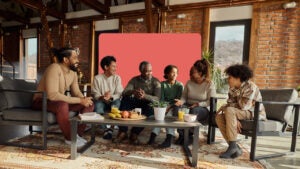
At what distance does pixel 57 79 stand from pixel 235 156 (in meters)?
2.06

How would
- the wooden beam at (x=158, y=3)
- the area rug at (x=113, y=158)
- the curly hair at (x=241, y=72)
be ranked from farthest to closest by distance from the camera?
the wooden beam at (x=158, y=3)
the curly hair at (x=241, y=72)
the area rug at (x=113, y=158)

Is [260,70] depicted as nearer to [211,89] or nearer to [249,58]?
[249,58]

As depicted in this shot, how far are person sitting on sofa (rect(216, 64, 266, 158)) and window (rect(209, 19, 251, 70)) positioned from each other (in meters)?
2.50

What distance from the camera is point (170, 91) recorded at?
3031 millimetres

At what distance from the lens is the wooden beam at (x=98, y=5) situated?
20.2 feet

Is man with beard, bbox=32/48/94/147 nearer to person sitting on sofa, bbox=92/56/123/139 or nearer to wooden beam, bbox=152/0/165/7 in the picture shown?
person sitting on sofa, bbox=92/56/123/139

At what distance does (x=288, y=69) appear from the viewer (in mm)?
4406

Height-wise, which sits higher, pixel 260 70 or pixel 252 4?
pixel 252 4

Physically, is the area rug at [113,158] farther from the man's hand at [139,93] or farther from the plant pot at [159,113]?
the man's hand at [139,93]

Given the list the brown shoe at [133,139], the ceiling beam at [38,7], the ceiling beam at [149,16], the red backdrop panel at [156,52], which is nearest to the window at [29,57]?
the ceiling beam at [38,7]

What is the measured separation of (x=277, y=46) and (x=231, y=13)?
1.19m

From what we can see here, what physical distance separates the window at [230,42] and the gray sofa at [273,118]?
229cm

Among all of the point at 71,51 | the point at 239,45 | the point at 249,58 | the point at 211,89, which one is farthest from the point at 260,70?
the point at 71,51

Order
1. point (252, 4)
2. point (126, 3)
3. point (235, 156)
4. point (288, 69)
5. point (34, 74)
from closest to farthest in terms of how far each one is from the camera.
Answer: point (235, 156)
point (288, 69)
point (252, 4)
point (126, 3)
point (34, 74)
